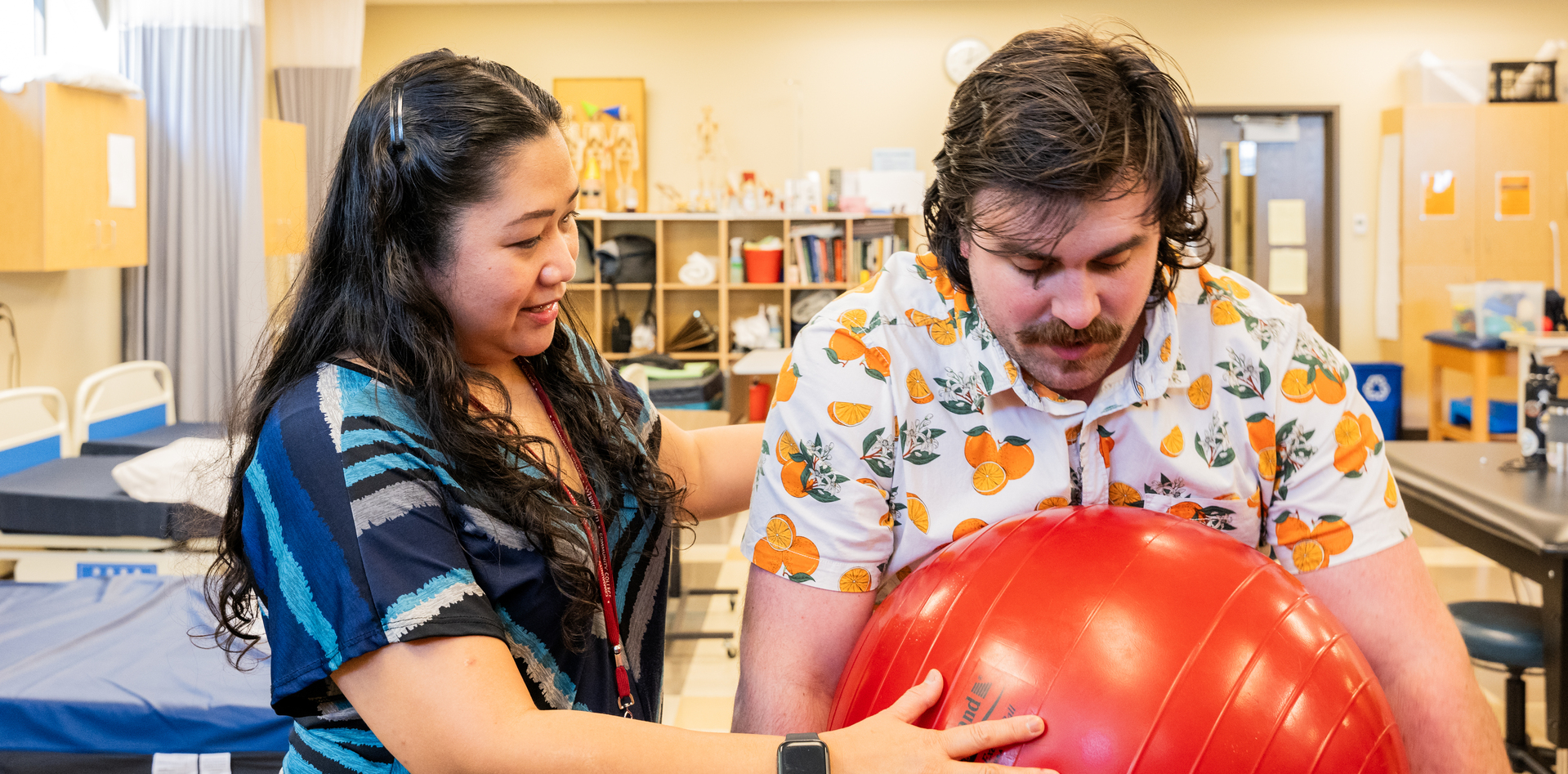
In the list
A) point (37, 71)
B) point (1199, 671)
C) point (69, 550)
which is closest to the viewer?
point (1199, 671)

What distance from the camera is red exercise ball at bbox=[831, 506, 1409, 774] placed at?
914mm

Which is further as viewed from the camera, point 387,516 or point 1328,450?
point 1328,450

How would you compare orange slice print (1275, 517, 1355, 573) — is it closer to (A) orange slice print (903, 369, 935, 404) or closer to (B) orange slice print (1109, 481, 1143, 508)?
(B) orange slice print (1109, 481, 1143, 508)

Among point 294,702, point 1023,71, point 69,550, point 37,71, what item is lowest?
point 69,550

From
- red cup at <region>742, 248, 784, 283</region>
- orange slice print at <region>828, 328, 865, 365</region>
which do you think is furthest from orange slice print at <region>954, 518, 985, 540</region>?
red cup at <region>742, 248, 784, 283</region>

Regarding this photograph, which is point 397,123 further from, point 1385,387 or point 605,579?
point 1385,387

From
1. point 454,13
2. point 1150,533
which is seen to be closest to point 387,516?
point 1150,533

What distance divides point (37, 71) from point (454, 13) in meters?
3.94

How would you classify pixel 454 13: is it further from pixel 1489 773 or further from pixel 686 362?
pixel 1489 773

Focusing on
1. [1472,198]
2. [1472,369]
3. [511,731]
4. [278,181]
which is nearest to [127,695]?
[511,731]

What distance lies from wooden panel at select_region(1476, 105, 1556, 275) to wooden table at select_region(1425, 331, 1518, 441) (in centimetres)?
106

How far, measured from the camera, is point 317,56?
6.58 metres

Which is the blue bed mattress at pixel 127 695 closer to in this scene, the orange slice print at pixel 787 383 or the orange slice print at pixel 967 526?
the orange slice print at pixel 787 383

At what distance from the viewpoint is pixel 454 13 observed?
7.66 metres
